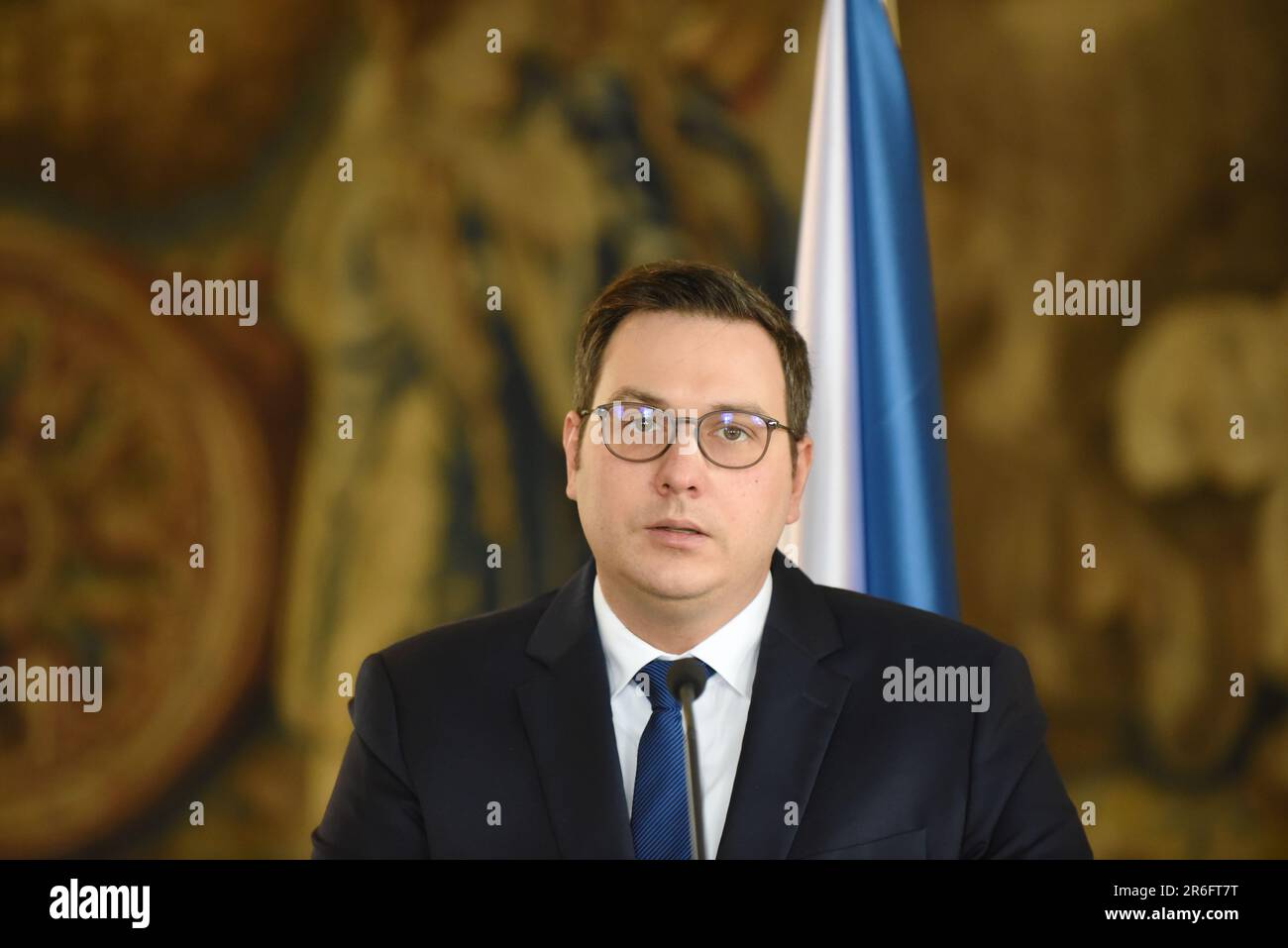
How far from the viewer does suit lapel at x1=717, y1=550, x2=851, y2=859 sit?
67.8 inches

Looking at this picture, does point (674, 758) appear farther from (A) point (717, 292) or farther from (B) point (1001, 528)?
(B) point (1001, 528)

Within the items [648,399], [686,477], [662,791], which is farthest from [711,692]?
[648,399]

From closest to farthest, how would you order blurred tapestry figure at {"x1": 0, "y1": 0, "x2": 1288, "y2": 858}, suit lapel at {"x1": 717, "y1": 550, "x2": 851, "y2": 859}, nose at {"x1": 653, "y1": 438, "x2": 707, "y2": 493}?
suit lapel at {"x1": 717, "y1": 550, "x2": 851, "y2": 859} → nose at {"x1": 653, "y1": 438, "x2": 707, "y2": 493} → blurred tapestry figure at {"x1": 0, "y1": 0, "x2": 1288, "y2": 858}

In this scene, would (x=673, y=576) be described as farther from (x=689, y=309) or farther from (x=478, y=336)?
(x=478, y=336)

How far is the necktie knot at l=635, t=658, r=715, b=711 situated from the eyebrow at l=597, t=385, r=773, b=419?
39 centimetres

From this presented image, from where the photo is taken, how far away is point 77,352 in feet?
11.3

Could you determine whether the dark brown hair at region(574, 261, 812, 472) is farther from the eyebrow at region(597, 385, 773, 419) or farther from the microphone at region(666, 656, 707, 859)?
the microphone at region(666, 656, 707, 859)

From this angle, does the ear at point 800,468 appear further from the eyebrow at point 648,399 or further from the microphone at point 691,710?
the microphone at point 691,710

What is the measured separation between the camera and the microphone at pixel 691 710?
1379 millimetres

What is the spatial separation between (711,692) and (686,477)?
13.9 inches

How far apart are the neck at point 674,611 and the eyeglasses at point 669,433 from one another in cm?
20

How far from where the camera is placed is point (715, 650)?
1.94 metres

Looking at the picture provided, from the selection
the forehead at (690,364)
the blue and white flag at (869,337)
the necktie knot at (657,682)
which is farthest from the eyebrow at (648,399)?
the blue and white flag at (869,337)

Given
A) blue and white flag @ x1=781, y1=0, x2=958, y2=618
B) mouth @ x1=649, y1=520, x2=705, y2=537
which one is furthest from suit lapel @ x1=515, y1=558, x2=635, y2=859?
blue and white flag @ x1=781, y1=0, x2=958, y2=618
